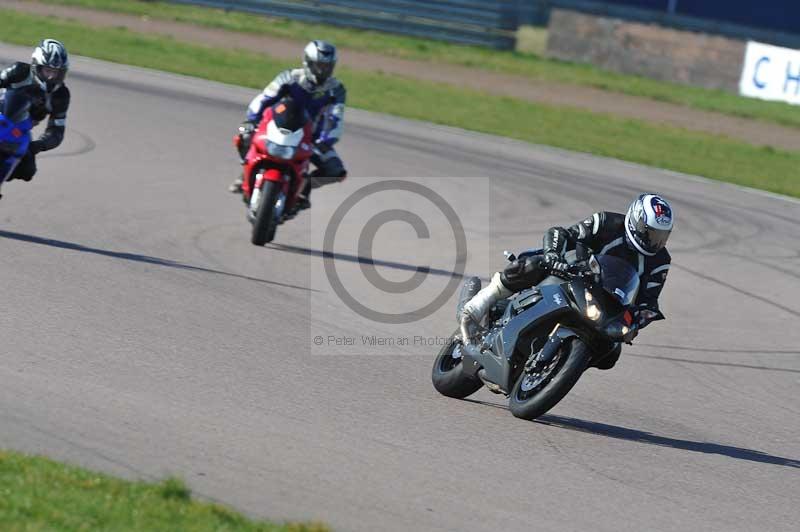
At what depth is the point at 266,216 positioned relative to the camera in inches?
453

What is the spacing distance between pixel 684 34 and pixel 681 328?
20.4 meters

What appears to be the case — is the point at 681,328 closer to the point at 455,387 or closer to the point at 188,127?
the point at 455,387

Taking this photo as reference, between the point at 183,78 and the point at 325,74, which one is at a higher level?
the point at 325,74

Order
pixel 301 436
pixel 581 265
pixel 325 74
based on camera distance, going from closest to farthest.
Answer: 1. pixel 301 436
2. pixel 581 265
3. pixel 325 74

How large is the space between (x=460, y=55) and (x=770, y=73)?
6.93m

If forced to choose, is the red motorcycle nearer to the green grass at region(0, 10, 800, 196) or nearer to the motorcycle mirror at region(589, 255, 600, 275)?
the motorcycle mirror at region(589, 255, 600, 275)

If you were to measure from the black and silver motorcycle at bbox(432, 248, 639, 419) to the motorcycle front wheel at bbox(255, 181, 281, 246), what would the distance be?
4.13 metres

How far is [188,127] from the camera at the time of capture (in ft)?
57.5

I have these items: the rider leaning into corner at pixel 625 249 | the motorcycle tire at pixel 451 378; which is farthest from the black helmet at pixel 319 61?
the rider leaning into corner at pixel 625 249

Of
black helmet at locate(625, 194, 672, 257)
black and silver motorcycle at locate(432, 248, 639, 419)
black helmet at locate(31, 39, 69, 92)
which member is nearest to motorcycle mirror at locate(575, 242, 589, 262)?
black and silver motorcycle at locate(432, 248, 639, 419)

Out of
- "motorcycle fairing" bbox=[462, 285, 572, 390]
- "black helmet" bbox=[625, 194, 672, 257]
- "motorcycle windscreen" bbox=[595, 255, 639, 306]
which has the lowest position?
"motorcycle fairing" bbox=[462, 285, 572, 390]

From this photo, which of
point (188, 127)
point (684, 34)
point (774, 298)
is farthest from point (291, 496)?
point (684, 34)

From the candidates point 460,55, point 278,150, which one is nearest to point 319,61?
point 278,150

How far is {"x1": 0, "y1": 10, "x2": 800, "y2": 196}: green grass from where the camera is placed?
20.7m
